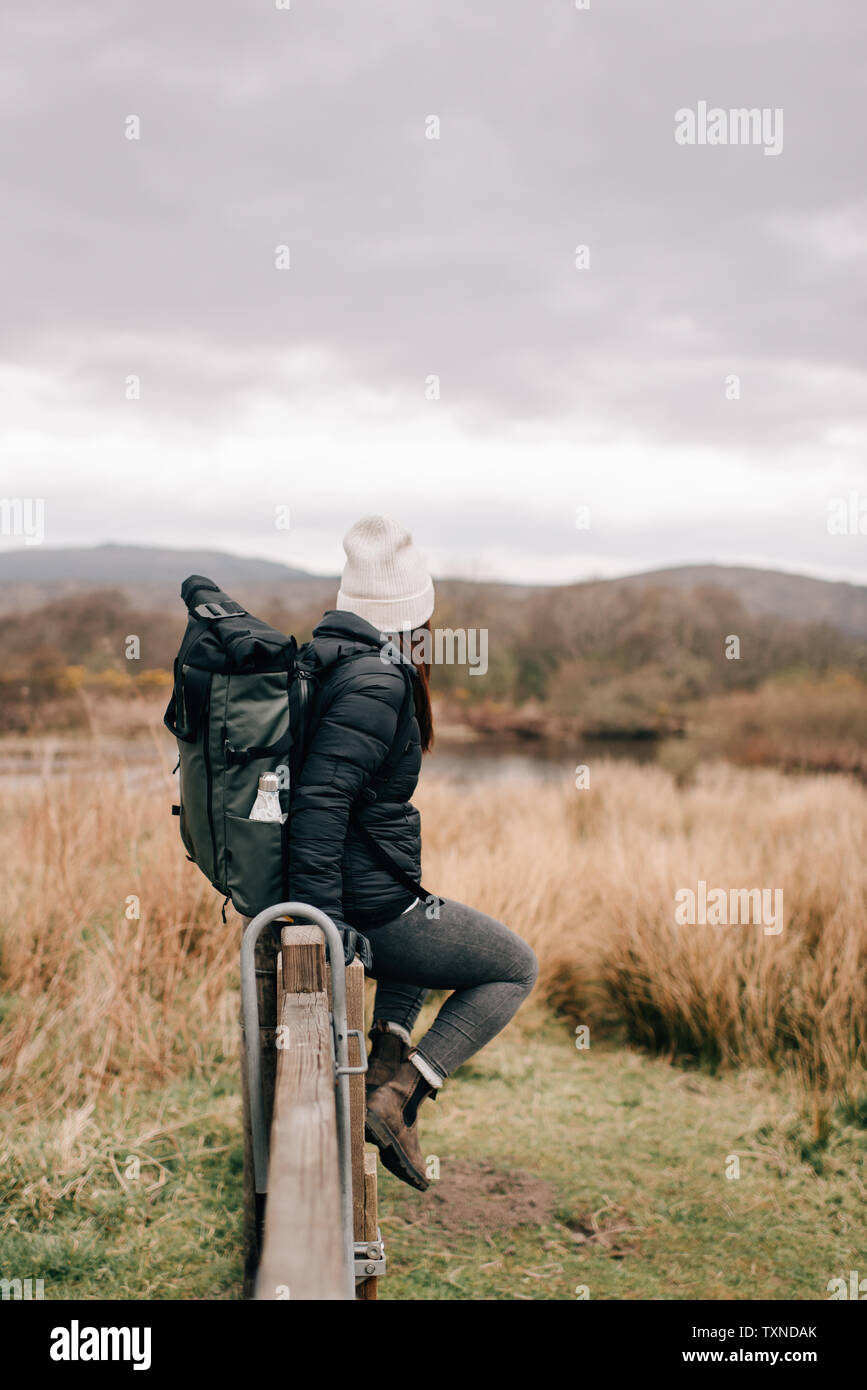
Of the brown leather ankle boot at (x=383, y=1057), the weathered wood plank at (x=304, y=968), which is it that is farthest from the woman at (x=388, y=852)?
the weathered wood plank at (x=304, y=968)

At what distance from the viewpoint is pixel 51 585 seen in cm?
6781

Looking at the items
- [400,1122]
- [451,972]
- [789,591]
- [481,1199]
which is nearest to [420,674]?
[451,972]

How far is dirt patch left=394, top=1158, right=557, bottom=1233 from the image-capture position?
3.70m

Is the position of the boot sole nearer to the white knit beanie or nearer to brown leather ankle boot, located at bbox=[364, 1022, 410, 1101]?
brown leather ankle boot, located at bbox=[364, 1022, 410, 1101]

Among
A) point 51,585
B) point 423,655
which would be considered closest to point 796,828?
point 423,655

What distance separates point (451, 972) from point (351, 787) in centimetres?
61

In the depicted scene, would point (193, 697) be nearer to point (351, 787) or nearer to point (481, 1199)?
point (351, 787)

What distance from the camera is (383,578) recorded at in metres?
2.60

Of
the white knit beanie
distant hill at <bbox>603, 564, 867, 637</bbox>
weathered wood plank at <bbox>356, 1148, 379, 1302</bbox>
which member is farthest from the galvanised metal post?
distant hill at <bbox>603, 564, 867, 637</bbox>

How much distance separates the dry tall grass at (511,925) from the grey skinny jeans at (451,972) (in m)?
1.89

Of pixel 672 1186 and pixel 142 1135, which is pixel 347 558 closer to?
pixel 142 1135

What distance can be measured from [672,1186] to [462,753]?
22286 millimetres

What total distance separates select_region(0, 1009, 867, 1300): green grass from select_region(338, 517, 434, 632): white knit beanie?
212 cm

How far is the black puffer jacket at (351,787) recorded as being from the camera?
223 centimetres
